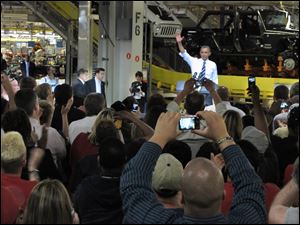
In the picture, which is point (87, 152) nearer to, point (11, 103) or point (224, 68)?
point (11, 103)

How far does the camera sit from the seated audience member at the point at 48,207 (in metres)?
2.33

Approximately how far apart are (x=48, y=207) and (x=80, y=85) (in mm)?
5157

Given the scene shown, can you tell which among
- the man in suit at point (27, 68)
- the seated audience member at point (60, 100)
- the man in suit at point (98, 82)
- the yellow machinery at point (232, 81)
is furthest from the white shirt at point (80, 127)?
the yellow machinery at point (232, 81)

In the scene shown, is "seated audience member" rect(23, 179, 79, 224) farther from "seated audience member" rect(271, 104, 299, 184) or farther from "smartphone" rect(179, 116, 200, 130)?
"seated audience member" rect(271, 104, 299, 184)

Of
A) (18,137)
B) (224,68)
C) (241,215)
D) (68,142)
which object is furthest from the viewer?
(224,68)

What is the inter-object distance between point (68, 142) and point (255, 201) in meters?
2.70

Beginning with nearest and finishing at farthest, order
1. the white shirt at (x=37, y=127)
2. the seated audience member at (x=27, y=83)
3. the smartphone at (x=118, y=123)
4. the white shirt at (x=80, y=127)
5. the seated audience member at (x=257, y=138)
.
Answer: the white shirt at (x=37, y=127)
the seated audience member at (x=257, y=138)
the smartphone at (x=118, y=123)
the white shirt at (x=80, y=127)
the seated audience member at (x=27, y=83)

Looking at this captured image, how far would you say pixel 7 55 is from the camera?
5055 mm

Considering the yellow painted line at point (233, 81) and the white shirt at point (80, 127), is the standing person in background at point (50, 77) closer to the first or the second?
the white shirt at point (80, 127)

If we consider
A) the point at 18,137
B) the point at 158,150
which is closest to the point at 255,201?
the point at 158,150

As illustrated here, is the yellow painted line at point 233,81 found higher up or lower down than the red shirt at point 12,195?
higher up

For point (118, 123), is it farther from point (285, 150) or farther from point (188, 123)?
point (188, 123)

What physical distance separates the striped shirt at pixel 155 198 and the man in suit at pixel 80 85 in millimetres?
4411

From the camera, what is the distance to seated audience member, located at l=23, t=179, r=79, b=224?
2328 mm
